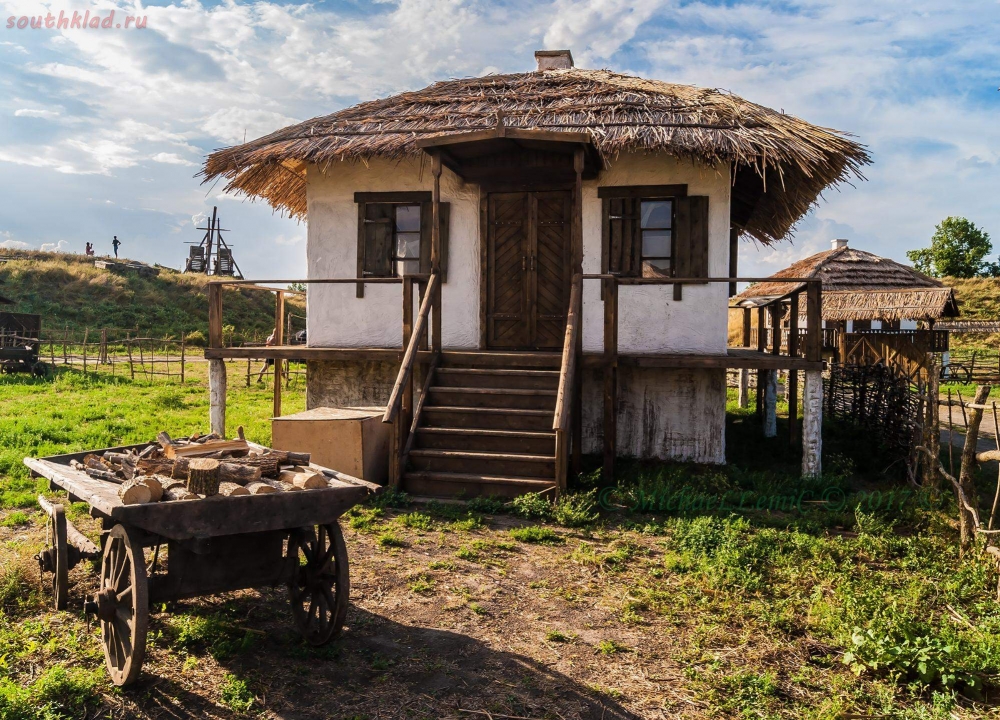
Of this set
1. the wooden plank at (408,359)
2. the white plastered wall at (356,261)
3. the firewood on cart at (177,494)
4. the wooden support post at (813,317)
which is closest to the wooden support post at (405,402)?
the wooden plank at (408,359)

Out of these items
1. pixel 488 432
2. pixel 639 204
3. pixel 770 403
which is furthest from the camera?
pixel 770 403

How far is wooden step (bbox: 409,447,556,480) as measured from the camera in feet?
23.6

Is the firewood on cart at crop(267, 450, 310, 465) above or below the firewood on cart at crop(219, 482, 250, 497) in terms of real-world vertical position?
above

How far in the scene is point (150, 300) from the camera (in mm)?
35438

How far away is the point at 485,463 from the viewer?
24.1 ft

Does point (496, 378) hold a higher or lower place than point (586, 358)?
lower

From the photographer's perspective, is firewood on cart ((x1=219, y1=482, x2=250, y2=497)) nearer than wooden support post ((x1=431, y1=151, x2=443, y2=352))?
Yes

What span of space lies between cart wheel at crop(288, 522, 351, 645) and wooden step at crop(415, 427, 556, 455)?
333cm

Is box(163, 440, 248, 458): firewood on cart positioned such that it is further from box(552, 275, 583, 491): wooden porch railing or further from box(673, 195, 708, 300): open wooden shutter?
box(673, 195, 708, 300): open wooden shutter

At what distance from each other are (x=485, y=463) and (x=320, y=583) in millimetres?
3367

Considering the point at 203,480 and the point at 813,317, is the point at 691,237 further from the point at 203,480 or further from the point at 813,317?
the point at 203,480

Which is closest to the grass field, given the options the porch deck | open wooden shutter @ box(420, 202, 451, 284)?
the porch deck

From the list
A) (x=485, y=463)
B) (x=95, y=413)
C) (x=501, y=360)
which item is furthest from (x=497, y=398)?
(x=95, y=413)

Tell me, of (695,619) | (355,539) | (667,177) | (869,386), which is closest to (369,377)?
(355,539)
